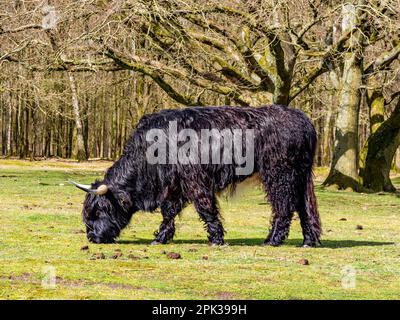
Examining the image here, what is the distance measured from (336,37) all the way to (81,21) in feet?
26.4

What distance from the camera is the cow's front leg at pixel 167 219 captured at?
1336cm

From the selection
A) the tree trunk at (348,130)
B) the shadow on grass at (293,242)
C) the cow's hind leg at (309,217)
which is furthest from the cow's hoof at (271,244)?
the tree trunk at (348,130)

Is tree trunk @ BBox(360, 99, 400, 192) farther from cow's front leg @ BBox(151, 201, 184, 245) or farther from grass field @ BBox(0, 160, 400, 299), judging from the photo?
cow's front leg @ BBox(151, 201, 184, 245)

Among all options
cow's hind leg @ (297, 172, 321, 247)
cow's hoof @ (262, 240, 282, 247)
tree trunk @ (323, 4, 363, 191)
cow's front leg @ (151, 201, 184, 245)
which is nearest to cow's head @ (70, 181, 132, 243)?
cow's front leg @ (151, 201, 184, 245)

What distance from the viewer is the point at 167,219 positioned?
1345 centimetres

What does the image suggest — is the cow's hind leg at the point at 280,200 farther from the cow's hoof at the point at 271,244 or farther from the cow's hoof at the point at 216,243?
the cow's hoof at the point at 216,243

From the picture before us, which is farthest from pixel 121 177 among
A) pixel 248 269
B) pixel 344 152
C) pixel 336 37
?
pixel 344 152

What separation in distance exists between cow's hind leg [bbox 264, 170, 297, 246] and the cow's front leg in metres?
1.38

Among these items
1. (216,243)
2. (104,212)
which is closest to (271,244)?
(216,243)

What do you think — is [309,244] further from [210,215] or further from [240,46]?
[240,46]

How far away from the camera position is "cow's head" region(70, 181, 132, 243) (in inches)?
528

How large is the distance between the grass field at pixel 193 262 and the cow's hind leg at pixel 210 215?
→ 221 mm

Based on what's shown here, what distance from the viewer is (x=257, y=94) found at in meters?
28.3
